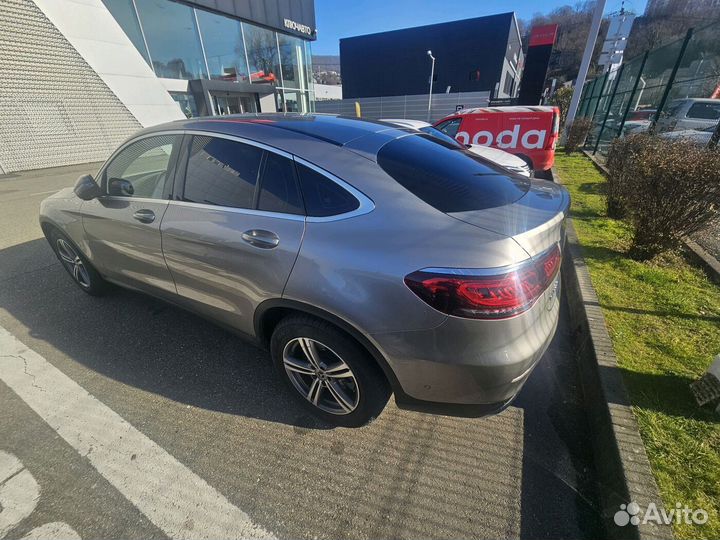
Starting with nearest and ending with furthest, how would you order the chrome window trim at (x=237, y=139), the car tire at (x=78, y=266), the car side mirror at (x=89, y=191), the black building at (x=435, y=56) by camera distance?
the chrome window trim at (x=237, y=139) → the car side mirror at (x=89, y=191) → the car tire at (x=78, y=266) → the black building at (x=435, y=56)

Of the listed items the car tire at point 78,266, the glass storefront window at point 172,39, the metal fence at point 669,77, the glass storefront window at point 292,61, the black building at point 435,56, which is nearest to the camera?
the car tire at point 78,266

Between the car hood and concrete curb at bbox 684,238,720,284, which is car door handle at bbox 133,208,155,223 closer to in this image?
the car hood

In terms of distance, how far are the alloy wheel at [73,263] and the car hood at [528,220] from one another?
12.1 ft

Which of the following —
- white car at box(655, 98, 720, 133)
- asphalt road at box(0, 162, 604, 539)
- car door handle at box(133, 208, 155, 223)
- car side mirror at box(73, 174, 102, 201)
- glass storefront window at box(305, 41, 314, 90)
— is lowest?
asphalt road at box(0, 162, 604, 539)

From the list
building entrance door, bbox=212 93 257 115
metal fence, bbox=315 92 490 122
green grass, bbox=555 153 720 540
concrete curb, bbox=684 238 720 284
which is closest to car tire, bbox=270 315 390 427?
green grass, bbox=555 153 720 540

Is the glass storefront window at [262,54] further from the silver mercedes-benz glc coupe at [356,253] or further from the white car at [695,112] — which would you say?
the silver mercedes-benz glc coupe at [356,253]

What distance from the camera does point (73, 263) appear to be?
138 inches

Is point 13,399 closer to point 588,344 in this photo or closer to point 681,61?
point 588,344

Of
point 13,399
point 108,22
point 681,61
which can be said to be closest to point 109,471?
point 13,399

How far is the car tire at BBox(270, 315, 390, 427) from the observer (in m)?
1.85

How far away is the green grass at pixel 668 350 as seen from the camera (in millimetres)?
1643

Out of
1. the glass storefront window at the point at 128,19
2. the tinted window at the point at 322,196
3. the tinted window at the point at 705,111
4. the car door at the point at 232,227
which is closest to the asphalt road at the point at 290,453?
the car door at the point at 232,227

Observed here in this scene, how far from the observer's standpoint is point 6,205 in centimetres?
714

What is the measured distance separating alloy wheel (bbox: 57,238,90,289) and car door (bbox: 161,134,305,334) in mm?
1675
